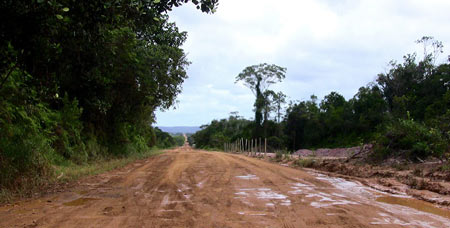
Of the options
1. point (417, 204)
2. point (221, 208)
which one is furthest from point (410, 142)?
point (221, 208)

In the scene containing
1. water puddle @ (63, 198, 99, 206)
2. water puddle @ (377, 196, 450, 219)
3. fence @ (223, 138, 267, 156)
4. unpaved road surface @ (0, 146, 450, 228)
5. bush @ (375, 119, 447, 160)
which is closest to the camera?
unpaved road surface @ (0, 146, 450, 228)

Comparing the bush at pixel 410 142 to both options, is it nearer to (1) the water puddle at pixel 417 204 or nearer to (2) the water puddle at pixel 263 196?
(1) the water puddle at pixel 417 204

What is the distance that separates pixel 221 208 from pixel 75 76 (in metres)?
10.8

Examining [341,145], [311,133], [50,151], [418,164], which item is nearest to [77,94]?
[50,151]

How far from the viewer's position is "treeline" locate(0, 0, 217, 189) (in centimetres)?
577

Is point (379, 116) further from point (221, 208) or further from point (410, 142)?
point (221, 208)

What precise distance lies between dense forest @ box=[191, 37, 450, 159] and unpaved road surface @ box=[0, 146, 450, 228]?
5773mm

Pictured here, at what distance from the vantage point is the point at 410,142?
42.1 feet

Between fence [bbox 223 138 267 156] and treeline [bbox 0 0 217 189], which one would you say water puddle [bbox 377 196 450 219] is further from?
fence [bbox 223 138 267 156]

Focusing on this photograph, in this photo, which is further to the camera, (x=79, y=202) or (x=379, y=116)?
(x=379, y=116)


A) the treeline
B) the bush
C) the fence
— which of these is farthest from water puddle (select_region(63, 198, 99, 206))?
the fence

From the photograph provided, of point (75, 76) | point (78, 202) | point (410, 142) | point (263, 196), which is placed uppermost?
point (75, 76)

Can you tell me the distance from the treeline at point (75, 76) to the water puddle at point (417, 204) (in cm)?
516

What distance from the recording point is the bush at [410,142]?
1135cm
